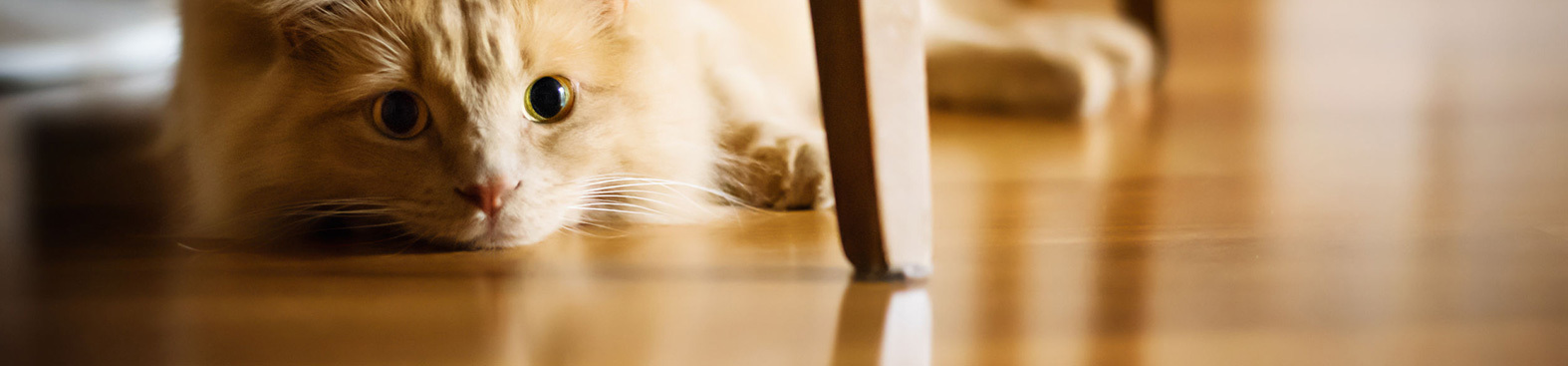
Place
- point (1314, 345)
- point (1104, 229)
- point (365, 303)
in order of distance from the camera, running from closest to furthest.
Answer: point (1314, 345), point (365, 303), point (1104, 229)

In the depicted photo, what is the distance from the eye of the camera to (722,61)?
4.04ft

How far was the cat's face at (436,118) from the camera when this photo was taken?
0.86 metres

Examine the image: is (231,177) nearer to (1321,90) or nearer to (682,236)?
(682,236)

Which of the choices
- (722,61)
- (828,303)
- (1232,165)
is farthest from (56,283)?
(1232,165)

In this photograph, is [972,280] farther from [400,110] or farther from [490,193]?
[400,110]

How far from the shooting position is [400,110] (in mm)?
888

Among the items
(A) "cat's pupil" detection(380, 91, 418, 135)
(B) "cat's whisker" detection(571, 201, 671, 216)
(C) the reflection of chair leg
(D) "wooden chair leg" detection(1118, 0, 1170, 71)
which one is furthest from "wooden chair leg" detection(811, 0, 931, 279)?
(D) "wooden chair leg" detection(1118, 0, 1170, 71)

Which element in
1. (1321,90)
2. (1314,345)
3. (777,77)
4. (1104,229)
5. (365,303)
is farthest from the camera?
(1321,90)

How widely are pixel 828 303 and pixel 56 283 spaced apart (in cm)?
60

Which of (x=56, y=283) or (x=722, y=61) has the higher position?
(x=722, y=61)

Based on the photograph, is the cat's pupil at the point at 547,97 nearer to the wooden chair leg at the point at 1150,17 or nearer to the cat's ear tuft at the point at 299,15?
the cat's ear tuft at the point at 299,15

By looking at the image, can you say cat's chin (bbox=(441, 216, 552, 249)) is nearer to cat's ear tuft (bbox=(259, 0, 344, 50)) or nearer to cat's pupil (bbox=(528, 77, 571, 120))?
→ cat's pupil (bbox=(528, 77, 571, 120))

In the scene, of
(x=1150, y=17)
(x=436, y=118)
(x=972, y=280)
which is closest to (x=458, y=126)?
(x=436, y=118)

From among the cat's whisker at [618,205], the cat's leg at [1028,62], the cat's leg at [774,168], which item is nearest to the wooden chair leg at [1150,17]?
the cat's leg at [1028,62]
